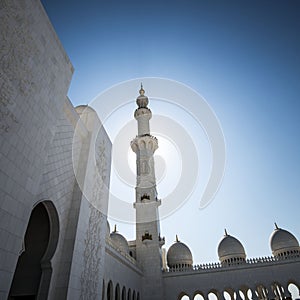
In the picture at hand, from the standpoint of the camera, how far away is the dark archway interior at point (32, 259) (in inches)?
235

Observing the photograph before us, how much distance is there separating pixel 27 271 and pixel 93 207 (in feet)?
8.34

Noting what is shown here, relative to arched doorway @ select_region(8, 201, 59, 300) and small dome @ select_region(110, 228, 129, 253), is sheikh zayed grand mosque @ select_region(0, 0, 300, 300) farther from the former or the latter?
small dome @ select_region(110, 228, 129, 253)

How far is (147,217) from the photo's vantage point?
1875 cm

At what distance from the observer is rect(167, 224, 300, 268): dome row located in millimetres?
17750

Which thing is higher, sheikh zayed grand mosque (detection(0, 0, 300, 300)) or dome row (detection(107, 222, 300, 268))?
dome row (detection(107, 222, 300, 268))

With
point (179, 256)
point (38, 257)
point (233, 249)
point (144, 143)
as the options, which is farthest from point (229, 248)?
point (38, 257)

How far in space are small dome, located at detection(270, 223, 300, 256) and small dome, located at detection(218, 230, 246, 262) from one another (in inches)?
91.1

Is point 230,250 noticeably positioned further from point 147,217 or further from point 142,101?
point 142,101

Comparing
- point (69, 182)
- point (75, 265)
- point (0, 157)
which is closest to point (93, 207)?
point (69, 182)

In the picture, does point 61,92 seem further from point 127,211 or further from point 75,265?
point 127,211

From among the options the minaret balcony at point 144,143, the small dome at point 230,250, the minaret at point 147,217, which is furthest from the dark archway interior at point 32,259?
the small dome at point 230,250

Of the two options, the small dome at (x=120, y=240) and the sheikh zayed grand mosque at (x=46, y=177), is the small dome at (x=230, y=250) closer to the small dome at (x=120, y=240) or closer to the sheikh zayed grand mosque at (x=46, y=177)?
the small dome at (x=120, y=240)

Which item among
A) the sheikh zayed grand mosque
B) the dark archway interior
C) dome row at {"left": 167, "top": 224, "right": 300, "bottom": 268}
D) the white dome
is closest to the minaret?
the white dome

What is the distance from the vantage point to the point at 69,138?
285 inches
